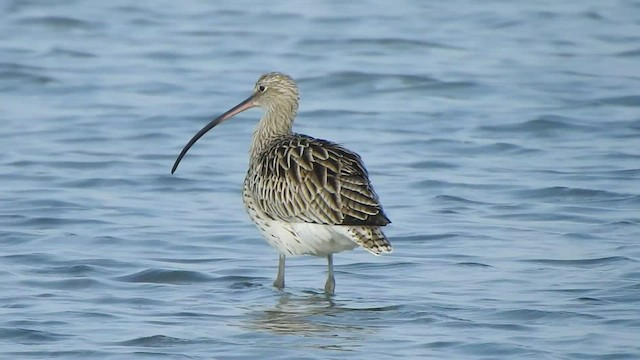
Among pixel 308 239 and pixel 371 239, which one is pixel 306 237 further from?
pixel 371 239

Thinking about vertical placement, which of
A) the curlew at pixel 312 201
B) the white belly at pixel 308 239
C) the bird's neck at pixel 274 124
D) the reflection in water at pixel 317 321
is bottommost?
the reflection in water at pixel 317 321

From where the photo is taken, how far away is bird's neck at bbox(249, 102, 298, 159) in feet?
32.8

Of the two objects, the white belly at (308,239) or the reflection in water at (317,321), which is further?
the white belly at (308,239)

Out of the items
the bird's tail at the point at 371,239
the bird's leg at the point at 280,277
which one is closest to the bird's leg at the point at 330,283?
the bird's leg at the point at 280,277

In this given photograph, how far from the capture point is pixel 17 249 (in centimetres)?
1006

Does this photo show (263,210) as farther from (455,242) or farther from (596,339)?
(596,339)

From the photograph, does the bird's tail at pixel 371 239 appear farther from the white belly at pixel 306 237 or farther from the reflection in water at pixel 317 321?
the reflection in water at pixel 317 321

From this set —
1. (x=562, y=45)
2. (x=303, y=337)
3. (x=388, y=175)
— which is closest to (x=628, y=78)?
(x=562, y=45)

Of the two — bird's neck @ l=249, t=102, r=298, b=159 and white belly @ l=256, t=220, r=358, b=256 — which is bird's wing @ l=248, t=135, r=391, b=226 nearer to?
white belly @ l=256, t=220, r=358, b=256

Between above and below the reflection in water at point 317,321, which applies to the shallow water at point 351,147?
above

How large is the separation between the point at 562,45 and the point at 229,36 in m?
3.88

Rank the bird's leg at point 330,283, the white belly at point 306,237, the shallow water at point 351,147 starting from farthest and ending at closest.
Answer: the bird's leg at point 330,283, the white belly at point 306,237, the shallow water at point 351,147

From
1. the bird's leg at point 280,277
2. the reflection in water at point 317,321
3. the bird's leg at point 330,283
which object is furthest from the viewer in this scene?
the bird's leg at point 280,277

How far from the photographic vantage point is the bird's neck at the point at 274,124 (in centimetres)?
999
